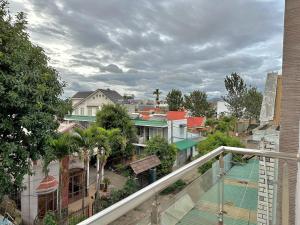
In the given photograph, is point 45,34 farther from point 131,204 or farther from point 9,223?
point 131,204

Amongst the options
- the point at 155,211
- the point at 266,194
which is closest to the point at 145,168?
the point at 266,194

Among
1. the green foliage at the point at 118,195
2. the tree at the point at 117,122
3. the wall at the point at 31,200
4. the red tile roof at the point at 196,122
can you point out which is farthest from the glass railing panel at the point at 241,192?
the red tile roof at the point at 196,122

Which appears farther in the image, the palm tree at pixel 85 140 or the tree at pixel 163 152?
the tree at pixel 163 152

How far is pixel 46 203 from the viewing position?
402 inches

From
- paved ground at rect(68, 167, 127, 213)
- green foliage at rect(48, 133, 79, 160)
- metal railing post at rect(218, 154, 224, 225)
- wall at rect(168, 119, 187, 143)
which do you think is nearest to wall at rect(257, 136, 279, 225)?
metal railing post at rect(218, 154, 224, 225)

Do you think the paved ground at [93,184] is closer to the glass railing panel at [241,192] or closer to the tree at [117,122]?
the tree at [117,122]

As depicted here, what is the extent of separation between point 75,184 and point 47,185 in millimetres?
2555

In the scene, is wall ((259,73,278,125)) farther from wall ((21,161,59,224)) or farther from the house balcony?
wall ((21,161,59,224))

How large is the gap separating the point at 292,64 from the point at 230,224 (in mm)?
2136

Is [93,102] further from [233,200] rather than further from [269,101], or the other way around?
[233,200]

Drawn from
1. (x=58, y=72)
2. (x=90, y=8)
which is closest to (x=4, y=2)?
(x=58, y=72)

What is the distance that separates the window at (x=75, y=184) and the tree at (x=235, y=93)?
22918mm

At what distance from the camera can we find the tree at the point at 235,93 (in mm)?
30578

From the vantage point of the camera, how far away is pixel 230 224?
2.12 m
